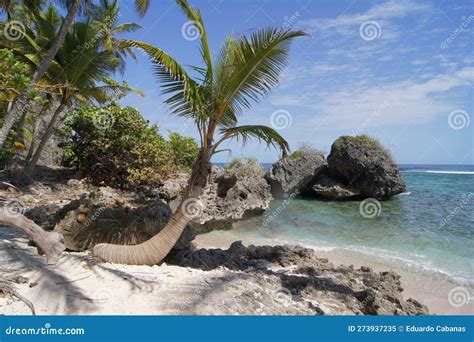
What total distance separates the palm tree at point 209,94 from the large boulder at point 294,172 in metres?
18.0

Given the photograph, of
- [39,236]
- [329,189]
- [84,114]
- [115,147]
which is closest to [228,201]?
[115,147]

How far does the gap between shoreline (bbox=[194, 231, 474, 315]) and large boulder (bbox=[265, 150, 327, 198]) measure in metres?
13.6

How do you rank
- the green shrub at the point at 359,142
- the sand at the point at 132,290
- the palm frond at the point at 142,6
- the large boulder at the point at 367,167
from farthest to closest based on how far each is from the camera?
the green shrub at the point at 359,142, the large boulder at the point at 367,167, the palm frond at the point at 142,6, the sand at the point at 132,290

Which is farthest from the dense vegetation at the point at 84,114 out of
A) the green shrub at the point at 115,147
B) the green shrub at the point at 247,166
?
the green shrub at the point at 247,166

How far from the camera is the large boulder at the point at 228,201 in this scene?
1438 centimetres

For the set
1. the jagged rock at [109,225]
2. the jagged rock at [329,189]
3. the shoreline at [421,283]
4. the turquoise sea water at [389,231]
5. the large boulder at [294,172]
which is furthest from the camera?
the large boulder at [294,172]

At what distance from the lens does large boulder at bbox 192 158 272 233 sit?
14375 millimetres

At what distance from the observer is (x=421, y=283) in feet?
25.8

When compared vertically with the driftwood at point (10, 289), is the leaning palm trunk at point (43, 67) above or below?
above

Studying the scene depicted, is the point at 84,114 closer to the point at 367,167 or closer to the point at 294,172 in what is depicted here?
the point at 294,172

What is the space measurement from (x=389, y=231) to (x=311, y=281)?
894 centimetres

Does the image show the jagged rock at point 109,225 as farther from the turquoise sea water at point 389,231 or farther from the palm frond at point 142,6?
the palm frond at point 142,6

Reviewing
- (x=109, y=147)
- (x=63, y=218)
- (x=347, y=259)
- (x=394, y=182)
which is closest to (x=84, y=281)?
(x=63, y=218)

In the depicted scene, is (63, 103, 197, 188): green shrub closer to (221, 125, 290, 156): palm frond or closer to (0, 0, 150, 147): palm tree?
(0, 0, 150, 147): palm tree
